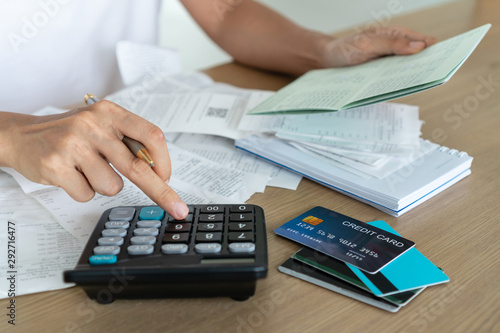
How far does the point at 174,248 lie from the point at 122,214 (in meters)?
0.09

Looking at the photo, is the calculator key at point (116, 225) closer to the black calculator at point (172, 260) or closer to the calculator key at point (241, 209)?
the black calculator at point (172, 260)

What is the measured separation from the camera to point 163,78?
0.98 meters

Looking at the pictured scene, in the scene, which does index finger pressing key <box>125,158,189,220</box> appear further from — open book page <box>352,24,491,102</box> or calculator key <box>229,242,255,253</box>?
open book page <box>352,24,491,102</box>

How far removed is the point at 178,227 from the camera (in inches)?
20.5

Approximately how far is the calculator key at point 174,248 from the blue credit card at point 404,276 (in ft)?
0.55

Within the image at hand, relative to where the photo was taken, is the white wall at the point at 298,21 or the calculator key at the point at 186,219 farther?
the white wall at the point at 298,21

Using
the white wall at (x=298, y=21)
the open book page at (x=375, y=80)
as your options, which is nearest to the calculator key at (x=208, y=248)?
the open book page at (x=375, y=80)

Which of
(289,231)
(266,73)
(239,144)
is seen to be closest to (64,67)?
(266,73)

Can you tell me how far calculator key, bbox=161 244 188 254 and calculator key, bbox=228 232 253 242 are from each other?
5cm

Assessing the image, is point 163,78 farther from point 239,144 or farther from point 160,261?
point 160,261

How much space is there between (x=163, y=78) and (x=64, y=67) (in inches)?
10.9

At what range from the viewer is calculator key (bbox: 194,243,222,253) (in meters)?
0.48

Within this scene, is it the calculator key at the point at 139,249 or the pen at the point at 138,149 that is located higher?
the pen at the point at 138,149

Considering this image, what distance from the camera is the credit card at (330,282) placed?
0.47 metres
